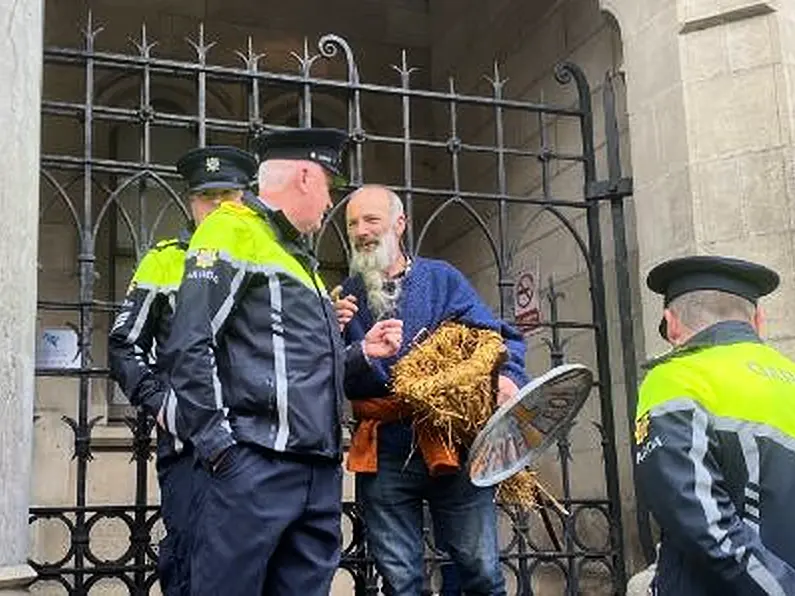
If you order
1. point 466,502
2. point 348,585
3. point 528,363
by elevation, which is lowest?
point 348,585

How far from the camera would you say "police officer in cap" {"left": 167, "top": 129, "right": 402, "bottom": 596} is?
314cm

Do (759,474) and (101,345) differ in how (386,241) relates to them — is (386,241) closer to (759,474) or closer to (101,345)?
(759,474)

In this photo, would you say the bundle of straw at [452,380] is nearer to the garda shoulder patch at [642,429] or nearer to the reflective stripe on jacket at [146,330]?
the reflective stripe on jacket at [146,330]

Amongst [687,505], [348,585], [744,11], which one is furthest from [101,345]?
[687,505]

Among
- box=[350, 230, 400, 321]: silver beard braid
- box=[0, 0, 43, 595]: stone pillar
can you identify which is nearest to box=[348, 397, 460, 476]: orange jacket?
box=[350, 230, 400, 321]: silver beard braid

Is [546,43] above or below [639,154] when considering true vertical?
above

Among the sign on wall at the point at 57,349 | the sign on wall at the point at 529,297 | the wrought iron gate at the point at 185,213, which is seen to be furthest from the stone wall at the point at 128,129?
the sign on wall at the point at 529,297

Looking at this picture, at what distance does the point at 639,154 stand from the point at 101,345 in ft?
13.3

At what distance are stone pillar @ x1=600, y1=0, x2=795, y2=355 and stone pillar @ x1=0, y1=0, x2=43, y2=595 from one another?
9.68 ft

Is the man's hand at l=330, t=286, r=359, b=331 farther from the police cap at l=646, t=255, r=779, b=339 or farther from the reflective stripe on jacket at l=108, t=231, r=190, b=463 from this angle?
the police cap at l=646, t=255, r=779, b=339

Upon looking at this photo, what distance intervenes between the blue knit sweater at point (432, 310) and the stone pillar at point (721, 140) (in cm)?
150

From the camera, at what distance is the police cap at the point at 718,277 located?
2.89 meters

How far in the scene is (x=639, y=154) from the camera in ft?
19.1

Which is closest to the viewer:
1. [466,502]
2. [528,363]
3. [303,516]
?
[303,516]
